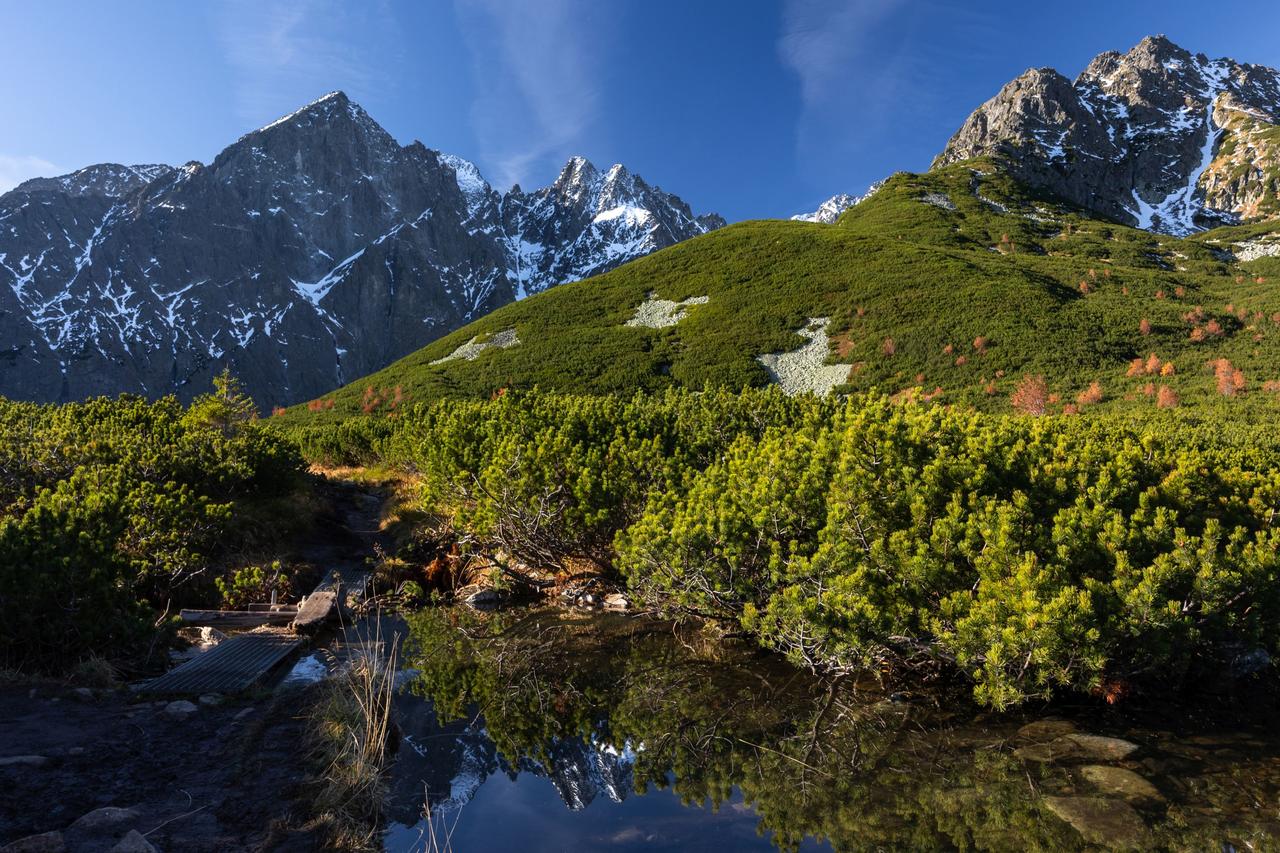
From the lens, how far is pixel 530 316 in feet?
180

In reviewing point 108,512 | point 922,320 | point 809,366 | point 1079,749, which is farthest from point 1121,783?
point 922,320

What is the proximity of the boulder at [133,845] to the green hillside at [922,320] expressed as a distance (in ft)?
57.3

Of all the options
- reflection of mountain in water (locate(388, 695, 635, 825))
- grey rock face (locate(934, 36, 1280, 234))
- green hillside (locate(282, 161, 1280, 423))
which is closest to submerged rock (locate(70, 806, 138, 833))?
reflection of mountain in water (locate(388, 695, 635, 825))

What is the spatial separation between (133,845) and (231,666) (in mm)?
4682

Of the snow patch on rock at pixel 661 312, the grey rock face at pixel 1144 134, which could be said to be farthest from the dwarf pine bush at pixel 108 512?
the grey rock face at pixel 1144 134

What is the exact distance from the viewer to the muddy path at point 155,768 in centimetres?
421

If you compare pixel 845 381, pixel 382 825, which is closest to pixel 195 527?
pixel 382 825

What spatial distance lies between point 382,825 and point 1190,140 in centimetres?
19917

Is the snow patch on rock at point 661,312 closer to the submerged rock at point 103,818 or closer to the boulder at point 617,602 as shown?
the boulder at point 617,602

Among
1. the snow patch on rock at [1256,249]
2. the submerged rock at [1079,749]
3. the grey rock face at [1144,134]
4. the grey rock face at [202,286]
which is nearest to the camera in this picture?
the submerged rock at [1079,749]

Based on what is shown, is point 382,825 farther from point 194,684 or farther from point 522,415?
point 522,415

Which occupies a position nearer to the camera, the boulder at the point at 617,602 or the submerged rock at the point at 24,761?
the submerged rock at the point at 24,761

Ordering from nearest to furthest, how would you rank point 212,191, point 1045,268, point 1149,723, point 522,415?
point 1149,723 → point 522,415 → point 1045,268 → point 212,191

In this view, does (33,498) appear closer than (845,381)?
Yes
